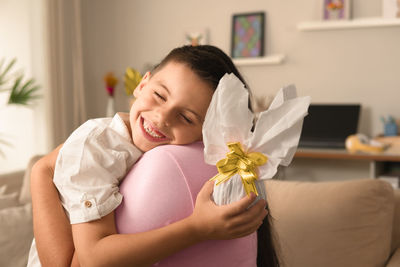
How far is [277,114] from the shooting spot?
694 mm

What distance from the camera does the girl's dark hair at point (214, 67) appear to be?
91 centimetres

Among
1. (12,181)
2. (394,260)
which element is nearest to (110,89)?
(12,181)

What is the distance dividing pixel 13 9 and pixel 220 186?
13.5ft

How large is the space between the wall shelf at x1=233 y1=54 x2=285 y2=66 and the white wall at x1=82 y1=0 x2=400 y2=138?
6cm

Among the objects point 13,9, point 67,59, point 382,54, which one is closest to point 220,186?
point 382,54

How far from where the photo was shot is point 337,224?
1.50 meters

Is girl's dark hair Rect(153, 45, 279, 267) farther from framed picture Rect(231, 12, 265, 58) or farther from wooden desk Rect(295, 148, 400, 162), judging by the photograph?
framed picture Rect(231, 12, 265, 58)

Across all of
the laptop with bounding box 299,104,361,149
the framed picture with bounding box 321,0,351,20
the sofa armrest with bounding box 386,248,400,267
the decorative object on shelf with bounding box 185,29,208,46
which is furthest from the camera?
the decorative object on shelf with bounding box 185,29,208,46

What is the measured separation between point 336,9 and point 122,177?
374 centimetres

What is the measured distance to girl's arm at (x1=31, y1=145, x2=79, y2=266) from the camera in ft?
2.98

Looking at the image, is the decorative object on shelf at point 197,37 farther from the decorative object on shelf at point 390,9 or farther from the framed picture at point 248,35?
the decorative object on shelf at point 390,9


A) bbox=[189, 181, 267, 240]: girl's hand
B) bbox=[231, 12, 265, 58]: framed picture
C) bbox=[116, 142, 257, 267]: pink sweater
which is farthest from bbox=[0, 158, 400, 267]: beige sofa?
bbox=[231, 12, 265, 58]: framed picture

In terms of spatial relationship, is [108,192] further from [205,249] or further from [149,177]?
[205,249]

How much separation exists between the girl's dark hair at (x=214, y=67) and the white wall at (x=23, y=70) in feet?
11.6
